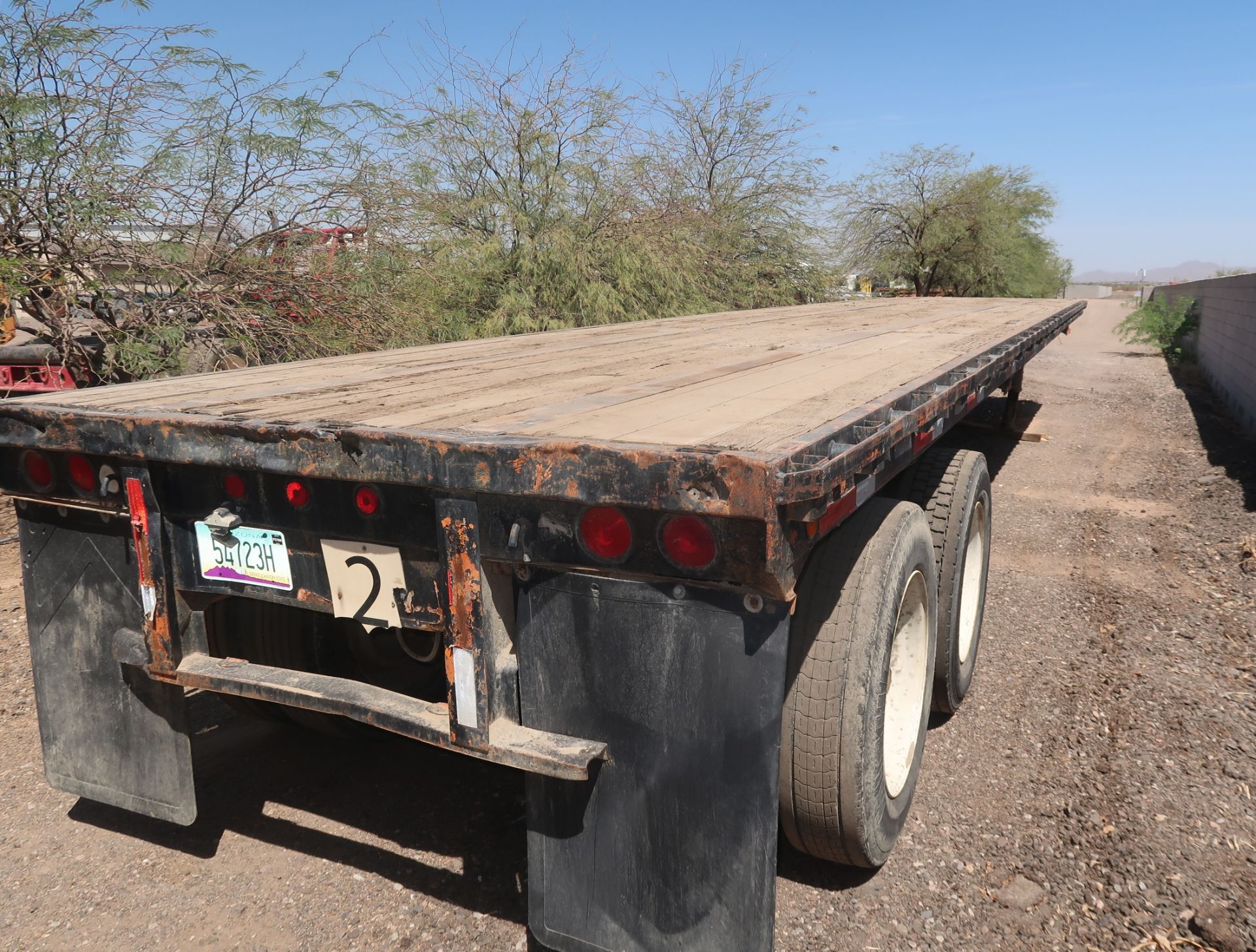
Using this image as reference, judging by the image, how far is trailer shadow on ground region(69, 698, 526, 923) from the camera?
2.68 m

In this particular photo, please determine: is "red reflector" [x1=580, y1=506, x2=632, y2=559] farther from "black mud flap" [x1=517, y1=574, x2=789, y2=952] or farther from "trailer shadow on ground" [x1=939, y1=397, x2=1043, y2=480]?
"trailer shadow on ground" [x1=939, y1=397, x2=1043, y2=480]

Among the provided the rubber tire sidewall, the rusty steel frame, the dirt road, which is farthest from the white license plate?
the rubber tire sidewall

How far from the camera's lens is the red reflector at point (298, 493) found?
2080 mm

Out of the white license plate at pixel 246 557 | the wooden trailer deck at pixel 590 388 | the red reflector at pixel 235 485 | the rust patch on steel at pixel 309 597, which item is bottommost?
the rust patch on steel at pixel 309 597

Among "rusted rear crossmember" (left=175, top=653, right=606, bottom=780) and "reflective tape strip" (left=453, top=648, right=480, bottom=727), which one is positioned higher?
"reflective tape strip" (left=453, top=648, right=480, bottom=727)

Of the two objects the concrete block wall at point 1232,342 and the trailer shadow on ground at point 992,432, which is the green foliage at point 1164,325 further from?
the trailer shadow on ground at point 992,432

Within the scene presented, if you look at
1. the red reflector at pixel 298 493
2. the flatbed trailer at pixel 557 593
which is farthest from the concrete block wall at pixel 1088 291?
the red reflector at pixel 298 493

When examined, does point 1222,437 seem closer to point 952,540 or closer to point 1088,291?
point 952,540

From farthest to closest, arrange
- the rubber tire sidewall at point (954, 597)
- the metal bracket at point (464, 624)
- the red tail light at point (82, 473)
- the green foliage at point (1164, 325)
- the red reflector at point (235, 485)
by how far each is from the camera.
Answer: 1. the green foliage at point (1164, 325)
2. the rubber tire sidewall at point (954, 597)
3. the red tail light at point (82, 473)
4. the red reflector at point (235, 485)
5. the metal bracket at point (464, 624)

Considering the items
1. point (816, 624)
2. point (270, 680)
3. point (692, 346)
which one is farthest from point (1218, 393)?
point (270, 680)

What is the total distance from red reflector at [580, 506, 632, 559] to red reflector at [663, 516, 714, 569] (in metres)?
0.08

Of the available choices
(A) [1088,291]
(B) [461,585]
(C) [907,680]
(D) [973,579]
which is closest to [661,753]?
(B) [461,585]

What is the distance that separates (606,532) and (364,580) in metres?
0.66

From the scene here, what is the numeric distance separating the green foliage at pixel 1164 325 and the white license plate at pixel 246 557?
20155 mm
